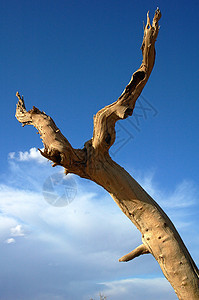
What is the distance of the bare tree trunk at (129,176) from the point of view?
A: 166 inches

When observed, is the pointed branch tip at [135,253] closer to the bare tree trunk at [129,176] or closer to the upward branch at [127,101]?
the bare tree trunk at [129,176]

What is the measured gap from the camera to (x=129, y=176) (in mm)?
4668

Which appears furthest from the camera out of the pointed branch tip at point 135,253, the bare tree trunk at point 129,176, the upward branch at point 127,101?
the upward branch at point 127,101

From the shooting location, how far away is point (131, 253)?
4777 mm

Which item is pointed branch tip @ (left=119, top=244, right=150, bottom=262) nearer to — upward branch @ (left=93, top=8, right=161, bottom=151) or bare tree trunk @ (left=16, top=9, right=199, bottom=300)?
bare tree trunk @ (left=16, top=9, right=199, bottom=300)

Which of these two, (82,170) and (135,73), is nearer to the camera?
(82,170)

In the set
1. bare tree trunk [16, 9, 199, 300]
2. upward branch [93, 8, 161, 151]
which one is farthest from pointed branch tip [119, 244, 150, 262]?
upward branch [93, 8, 161, 151]

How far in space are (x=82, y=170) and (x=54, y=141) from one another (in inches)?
26.3

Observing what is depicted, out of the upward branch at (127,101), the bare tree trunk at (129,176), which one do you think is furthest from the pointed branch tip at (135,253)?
the upward branch at (127,101)

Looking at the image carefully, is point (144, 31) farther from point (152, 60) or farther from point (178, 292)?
point (178, 292)

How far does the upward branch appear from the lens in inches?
185

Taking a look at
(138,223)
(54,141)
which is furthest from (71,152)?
(138,223)

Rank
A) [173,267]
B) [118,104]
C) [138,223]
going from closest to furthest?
[173,267] < [138,223] < [118,104]

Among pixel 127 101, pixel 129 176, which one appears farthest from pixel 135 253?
pixel 127 101
